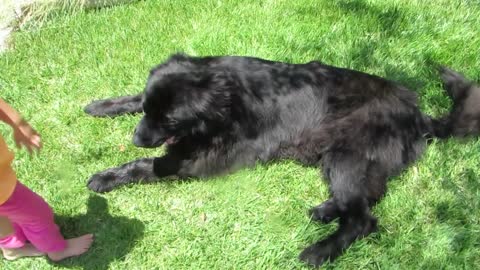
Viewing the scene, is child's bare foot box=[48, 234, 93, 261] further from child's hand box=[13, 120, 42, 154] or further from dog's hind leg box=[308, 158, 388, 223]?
dog's hind leg box=[308, 158, 388, 223]

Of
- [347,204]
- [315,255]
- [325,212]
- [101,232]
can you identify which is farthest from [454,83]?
[101,232]

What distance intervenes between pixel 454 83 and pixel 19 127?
2.88 m

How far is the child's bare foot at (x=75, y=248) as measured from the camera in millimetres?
2688

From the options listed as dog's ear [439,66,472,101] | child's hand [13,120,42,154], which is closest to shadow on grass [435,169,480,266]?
dog's ear [439,66,472,101]

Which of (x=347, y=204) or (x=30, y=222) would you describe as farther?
(x=347, y=204)

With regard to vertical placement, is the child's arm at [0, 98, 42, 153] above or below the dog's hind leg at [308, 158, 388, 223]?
above

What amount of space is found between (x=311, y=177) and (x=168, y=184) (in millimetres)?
996

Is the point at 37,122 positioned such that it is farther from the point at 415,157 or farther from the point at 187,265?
the point at 415,157

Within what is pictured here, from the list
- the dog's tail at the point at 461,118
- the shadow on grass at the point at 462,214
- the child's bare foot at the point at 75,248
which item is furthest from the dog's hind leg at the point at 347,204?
the child's bare foot at the point at 75,248

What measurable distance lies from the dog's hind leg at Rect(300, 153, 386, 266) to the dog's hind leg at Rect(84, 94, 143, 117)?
1548 millimetres

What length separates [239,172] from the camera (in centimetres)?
324

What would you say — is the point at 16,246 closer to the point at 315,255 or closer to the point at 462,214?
the point at 315,255

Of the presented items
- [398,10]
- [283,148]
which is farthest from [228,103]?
[398,10]

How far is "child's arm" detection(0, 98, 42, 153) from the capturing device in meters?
2.04
